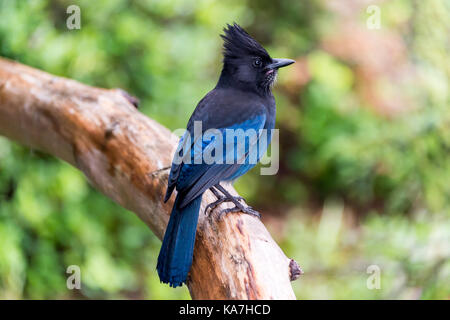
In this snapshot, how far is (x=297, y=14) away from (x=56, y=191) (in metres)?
3.43

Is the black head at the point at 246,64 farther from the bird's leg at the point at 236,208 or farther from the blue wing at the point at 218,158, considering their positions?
the bird's leg at the point at 236,208

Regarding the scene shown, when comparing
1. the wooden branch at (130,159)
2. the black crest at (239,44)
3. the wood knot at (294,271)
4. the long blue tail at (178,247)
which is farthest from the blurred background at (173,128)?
the long blue tail at (178,247)

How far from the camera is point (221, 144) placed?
8.58 ft

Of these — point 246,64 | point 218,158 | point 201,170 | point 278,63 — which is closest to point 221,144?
point 218,158

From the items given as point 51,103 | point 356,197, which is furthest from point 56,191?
point 356,197

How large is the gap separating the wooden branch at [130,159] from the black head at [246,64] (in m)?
0.50

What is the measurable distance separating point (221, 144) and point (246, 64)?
0.63 metres

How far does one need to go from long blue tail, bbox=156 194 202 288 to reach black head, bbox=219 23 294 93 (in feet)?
3.26

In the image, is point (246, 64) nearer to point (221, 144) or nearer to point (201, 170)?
point (221, 144)

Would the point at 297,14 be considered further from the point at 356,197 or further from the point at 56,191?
the point at 56,191

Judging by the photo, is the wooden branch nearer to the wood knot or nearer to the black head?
the wood knot

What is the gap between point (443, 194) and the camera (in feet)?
13.1

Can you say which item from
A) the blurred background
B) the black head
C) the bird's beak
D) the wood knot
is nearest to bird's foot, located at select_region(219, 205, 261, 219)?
the wood knot

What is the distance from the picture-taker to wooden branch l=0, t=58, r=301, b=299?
78.3 inches
